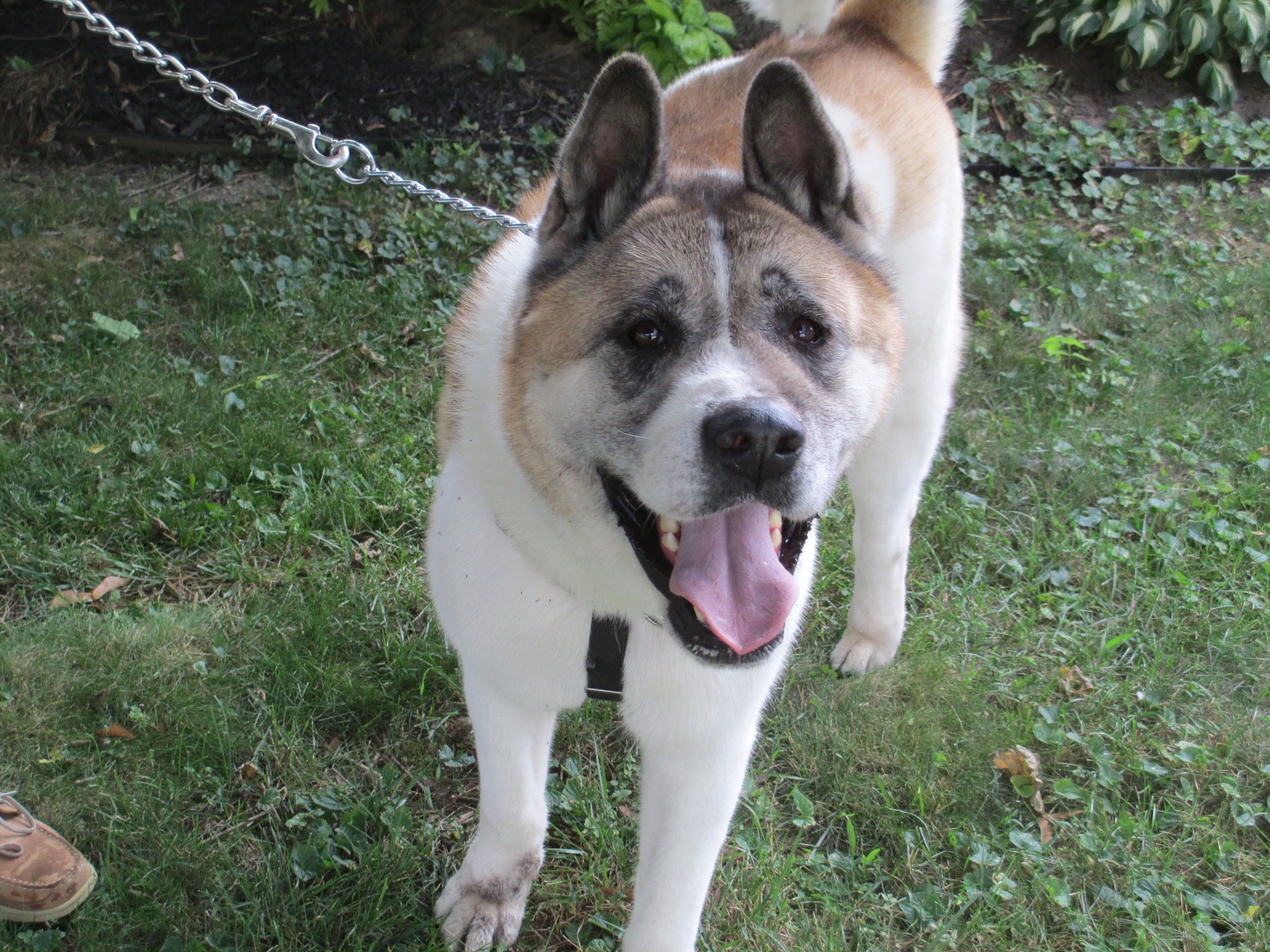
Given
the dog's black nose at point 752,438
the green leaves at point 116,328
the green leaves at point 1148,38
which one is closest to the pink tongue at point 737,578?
the dog's black nose at point 752,438

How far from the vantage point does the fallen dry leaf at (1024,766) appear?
2898 millimetres

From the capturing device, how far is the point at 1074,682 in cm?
327

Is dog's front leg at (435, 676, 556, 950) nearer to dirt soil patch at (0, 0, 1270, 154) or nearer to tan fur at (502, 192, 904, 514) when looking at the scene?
tan fur at (502, 192, 904, 514)

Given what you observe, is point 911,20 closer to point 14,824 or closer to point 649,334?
point 649,334

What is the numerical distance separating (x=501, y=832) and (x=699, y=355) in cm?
125

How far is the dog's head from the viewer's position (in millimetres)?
1853

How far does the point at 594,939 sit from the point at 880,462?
1.53 metres

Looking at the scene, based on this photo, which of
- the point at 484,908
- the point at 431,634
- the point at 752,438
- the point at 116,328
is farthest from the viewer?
the point at 116,328

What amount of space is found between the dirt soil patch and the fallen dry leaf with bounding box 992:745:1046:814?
415 centimetres

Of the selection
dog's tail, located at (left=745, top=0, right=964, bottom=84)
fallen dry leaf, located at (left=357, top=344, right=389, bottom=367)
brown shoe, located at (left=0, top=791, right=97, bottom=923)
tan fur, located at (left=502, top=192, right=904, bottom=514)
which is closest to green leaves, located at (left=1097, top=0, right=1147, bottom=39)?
dog's tail, located at (left=745, top=0, right=964, bottom=84)

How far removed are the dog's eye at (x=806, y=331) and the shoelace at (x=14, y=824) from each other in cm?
207

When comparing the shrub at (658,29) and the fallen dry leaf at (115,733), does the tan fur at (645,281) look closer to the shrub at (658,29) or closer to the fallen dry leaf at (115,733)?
the fallen dry leaf at (115,733)

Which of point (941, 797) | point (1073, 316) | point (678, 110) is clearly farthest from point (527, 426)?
point (1073, 316)

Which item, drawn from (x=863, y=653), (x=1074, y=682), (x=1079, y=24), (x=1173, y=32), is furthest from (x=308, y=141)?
(x=1173, y=32)
